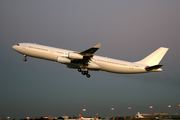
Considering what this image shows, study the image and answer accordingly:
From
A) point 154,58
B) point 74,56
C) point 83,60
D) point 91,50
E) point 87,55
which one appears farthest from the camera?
point 154,58

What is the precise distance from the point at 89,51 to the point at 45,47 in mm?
10288

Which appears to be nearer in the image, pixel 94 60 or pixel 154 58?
pixel 94 60

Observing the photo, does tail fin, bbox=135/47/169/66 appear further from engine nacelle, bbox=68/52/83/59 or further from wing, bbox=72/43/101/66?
engine nacelle, bbox=68/52/83/59

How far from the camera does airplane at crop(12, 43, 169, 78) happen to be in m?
47.8

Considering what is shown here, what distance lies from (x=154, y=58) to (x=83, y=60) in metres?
17.1

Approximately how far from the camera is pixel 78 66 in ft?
170

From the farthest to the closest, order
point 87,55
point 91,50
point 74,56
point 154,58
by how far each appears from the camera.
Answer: point 154,58, point 87,55, point 74,56, point 91,50

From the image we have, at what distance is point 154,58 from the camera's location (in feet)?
177

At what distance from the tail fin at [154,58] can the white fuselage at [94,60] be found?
274cm

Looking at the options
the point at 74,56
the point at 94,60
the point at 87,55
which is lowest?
the point at 74,56

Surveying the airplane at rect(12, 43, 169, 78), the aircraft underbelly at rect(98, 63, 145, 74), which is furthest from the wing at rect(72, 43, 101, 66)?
the aircraft underbelly at rect(98, 63, 145, 74)

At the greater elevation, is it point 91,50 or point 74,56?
point 91,50

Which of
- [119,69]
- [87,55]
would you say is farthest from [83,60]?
[119,69]

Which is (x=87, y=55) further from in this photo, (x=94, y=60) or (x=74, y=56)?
(x=94, y=60)
